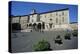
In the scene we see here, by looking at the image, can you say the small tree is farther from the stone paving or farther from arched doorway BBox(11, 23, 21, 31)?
arched doorway BBox(11, 23, 21, 31)

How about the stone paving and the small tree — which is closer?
the stone paving

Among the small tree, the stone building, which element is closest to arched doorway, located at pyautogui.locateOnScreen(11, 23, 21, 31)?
the stone building

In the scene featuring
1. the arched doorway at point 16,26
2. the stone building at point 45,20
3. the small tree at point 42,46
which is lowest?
the small tree at point 42,46

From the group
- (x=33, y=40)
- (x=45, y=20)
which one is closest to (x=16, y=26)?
(x=33, y=40)

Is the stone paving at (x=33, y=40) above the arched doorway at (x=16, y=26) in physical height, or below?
below

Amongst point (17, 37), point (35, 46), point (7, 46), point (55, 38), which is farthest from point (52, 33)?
point (7, 46)

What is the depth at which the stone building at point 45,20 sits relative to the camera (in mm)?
2602

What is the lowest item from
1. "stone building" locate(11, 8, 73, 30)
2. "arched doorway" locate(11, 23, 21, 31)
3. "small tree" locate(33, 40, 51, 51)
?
"small tree" locate(33, 40, 51, 51)

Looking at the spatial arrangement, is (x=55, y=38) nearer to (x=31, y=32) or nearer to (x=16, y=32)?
(x=31, y=32)

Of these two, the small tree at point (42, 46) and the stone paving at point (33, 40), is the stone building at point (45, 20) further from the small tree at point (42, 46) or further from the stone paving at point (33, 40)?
the small tree at point (42, 46)

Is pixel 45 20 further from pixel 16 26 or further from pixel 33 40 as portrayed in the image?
pixel 16 26

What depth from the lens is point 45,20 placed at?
269 cm

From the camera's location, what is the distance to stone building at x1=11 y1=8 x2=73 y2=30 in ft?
8.54

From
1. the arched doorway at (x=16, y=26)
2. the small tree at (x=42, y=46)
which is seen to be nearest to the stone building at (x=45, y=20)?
the arched doorway at (x=16, y=26)
